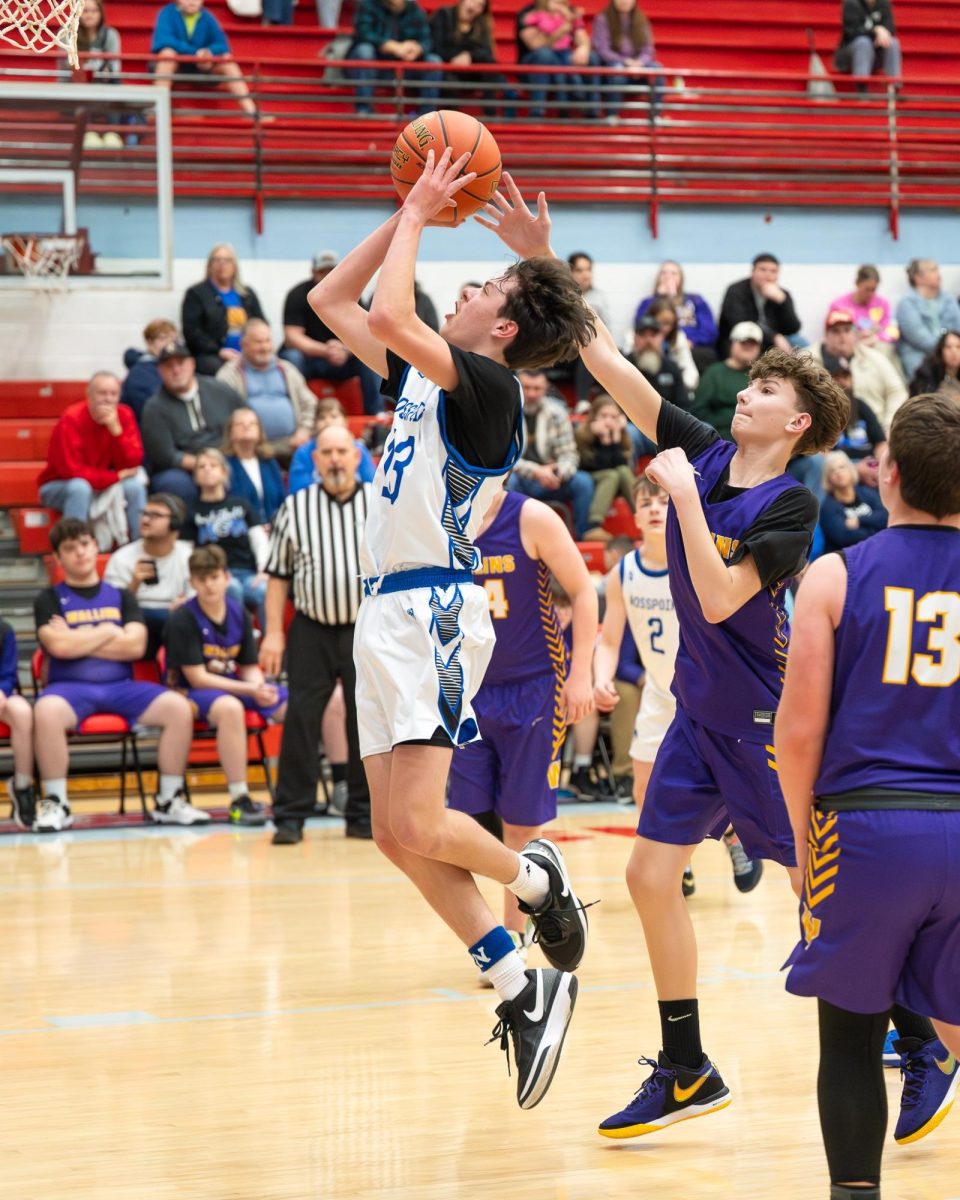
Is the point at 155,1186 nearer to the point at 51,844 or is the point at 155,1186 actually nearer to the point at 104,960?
the point at 104,960

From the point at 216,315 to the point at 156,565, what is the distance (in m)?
2.81

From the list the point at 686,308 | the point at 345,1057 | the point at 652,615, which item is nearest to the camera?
the point at 345,1057

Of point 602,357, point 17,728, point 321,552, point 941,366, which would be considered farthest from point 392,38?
point 602,357

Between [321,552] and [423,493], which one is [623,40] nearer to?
[321,552]

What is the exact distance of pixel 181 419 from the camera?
36.9 ft

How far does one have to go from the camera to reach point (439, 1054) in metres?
4.71

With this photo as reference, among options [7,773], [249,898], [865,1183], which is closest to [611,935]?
[249,898]

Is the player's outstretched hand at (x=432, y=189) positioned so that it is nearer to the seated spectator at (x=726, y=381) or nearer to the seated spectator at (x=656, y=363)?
the seated spectator at (x=726, y=381)

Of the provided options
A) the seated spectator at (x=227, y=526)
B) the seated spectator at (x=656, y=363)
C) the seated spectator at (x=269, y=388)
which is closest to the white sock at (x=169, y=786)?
the seated spectator at (x=227, y=526)

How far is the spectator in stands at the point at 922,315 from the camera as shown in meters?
14.6

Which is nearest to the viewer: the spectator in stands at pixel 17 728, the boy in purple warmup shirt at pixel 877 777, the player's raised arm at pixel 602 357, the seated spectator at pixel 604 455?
the boy in purple warmup shirt at pixel 877 777

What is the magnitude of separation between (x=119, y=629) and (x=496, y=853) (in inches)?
228

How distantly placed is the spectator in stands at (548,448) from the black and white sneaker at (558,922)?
7450mm

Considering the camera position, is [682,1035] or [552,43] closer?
[682,1035]
